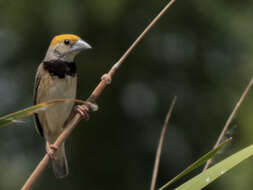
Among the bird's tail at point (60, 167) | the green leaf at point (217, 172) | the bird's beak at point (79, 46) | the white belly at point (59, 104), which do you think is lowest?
the bird's tail at point (60, 167)

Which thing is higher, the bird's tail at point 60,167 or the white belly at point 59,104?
the white belly at point 59,104

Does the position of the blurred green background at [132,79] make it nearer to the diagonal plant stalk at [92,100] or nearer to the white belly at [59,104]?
the white belly at [59,104]

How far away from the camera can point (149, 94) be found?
25.0 feet

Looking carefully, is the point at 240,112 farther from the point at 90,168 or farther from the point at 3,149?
the point at 3,149

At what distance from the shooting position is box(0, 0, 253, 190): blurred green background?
685 centimetres

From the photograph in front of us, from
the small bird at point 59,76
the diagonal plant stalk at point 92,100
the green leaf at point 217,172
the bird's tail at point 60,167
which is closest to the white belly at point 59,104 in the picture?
the small bird at point 59,76

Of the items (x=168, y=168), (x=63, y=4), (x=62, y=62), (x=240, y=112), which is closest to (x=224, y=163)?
(x=62, y=62)

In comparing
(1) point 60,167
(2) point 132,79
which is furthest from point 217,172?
(2) point 132,79

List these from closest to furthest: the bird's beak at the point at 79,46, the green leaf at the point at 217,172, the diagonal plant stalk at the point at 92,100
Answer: the green leaf at the point at 217,172, the diagonal plant stalk at the point at 92,100, the bird's beak at the point at 79,46

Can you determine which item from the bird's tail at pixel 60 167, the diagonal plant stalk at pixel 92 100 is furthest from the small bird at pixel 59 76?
the diagonal plant stalk at pixel 92 100

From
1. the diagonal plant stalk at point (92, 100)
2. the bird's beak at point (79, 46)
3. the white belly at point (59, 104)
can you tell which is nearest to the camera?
the diagonal plant stalk at point (92, 100)

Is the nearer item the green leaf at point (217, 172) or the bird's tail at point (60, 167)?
the green leaf at point (217, 172)

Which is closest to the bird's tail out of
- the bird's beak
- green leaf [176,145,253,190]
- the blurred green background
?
the bird's beak

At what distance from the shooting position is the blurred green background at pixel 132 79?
22.5 ft
